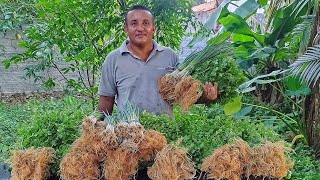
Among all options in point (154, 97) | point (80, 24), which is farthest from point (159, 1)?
point (154, 97)

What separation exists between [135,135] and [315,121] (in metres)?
2.29

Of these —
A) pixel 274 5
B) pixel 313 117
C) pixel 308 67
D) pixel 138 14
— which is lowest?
pixel 313 117

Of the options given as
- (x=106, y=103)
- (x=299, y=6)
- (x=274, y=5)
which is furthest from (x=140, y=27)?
(x=274, y=5)

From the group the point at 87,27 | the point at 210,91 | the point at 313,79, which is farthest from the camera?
the point at 87,27

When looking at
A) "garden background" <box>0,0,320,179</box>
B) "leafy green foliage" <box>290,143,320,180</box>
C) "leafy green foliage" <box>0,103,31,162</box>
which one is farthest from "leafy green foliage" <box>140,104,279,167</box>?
"leafy green foliage" <box>0,103,31,162</box>

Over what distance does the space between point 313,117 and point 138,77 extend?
6.19 ft

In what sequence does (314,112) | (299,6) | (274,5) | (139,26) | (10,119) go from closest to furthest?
(139,26) < (314,112) < (299,6) < (274,5) < (10,119)

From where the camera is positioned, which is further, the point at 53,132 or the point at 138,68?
the point at 138,68

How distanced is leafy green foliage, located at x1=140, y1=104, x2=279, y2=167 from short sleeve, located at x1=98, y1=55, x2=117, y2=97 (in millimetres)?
452

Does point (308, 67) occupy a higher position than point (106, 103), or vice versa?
point (308, 67)

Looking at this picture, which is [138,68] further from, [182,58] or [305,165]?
[305,165]

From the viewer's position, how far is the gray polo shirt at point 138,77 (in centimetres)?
201

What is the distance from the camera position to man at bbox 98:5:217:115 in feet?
6.57

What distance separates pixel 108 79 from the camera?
212 centimetres
